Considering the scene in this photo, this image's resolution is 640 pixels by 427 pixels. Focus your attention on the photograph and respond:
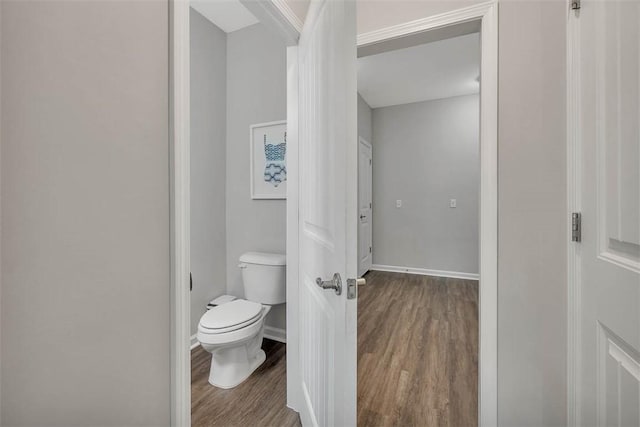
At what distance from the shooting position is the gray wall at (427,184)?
402cm

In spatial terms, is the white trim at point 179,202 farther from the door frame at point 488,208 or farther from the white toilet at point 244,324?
the door frame at point 488,208

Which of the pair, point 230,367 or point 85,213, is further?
point 230,367

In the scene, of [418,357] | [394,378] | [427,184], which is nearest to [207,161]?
[394,378]

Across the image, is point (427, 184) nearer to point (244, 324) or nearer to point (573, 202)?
point (573, 202)

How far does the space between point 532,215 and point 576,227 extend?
0.51 ft

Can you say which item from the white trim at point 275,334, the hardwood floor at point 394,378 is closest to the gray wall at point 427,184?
the hardwood floor at point 394,378

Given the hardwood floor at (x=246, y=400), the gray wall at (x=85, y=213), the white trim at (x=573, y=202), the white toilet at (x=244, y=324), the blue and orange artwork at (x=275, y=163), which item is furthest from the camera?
the blue and orange artwork at (x=275, y=163)

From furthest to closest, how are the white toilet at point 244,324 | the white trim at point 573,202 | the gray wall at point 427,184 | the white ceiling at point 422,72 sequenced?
the gray wall at point 427,184 → the white ceiling at point 422,72 → the white toilet at point 244,324 → the white trim at point 573,202

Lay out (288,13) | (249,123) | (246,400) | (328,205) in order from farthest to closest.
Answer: (249,123) → (246,400) → (288,13) → (328,205)

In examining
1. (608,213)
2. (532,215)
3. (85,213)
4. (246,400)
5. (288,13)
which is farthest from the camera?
(246,400)

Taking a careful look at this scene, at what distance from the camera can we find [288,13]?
4.22 feet

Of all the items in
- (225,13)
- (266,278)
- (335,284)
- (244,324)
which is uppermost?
(225,13)

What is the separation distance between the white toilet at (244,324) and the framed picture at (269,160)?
0.52 metres

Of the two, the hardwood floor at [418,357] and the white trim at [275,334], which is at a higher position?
the white trim at [275,334]
